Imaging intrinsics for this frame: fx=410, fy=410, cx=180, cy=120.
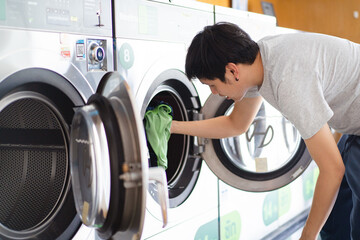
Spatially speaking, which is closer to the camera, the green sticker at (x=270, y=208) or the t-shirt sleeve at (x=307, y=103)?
the t-shirt sleeve at (x=307, y=103)

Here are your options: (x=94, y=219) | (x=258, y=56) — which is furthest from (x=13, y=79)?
(x=258, y=56)

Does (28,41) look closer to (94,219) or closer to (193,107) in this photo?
(94,219)

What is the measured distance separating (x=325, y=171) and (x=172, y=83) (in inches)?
27.0

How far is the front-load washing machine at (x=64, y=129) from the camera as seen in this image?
3.17 ft

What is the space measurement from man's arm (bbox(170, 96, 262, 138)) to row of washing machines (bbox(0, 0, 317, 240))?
0.22 ft

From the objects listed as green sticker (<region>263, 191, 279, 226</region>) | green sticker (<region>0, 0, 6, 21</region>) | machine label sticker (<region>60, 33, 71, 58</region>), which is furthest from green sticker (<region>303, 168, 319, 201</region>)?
green sticker (<region>0, 0, 6, 21</region>)

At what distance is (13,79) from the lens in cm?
103

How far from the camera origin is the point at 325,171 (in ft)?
3.87

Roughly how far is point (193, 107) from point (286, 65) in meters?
0.55

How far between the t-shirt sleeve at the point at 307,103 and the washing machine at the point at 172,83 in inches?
20.3

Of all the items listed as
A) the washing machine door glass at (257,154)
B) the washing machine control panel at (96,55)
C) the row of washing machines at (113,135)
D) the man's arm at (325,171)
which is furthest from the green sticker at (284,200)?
the washing machine control panel at (96,55)

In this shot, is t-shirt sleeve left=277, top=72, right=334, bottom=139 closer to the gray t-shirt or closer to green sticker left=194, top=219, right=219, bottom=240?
the gray t-shirt

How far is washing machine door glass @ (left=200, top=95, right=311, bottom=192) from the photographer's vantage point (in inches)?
65.4

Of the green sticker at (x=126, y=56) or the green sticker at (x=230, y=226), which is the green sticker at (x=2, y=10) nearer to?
the green sticker at (x=126, y=56)
